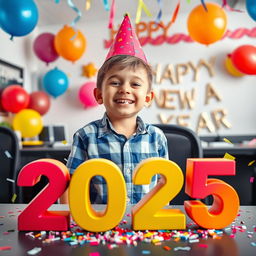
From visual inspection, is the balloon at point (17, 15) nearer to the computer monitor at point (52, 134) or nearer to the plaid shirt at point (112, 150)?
the computer monitor at point (52, 134)

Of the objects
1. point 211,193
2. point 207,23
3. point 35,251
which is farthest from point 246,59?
point 35,251

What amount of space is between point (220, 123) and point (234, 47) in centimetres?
104

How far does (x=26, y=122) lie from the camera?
364 cm

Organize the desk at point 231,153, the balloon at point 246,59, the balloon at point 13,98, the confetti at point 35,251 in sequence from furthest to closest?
the balloon at point 246,59 < the balloon at point 13,98 < the desk at point 231,153 < the confetti at point 35,251

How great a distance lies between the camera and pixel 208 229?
65cm

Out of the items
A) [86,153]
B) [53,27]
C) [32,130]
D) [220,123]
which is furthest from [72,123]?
[86,153]

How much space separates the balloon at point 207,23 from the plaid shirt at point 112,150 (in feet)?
8.18

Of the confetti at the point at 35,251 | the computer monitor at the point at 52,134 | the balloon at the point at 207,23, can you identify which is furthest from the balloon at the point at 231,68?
the confetti at the point at 35,251

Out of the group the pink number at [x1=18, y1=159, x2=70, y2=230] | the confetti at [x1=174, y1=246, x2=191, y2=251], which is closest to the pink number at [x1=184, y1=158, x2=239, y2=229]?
the confetti at [x1=174, y1=246, x2=191, y2=251]

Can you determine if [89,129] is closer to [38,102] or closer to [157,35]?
[38,102]

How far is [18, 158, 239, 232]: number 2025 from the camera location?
0.64 m

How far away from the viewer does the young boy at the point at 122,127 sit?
2.99 ft

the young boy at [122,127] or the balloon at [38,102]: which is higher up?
the balloon at [38,102]

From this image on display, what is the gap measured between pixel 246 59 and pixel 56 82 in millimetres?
2408
